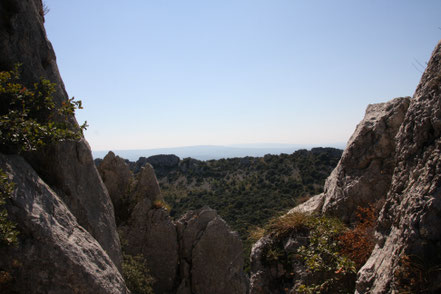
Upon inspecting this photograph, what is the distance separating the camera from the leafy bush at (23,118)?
5.76 m

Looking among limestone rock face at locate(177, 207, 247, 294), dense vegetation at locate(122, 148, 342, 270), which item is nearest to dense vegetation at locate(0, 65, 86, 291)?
limestone rock face at locate(177, 207, 247, 294)

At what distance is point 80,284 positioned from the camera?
5.57m

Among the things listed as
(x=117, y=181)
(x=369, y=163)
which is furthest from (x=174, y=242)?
(x=369, y=163)

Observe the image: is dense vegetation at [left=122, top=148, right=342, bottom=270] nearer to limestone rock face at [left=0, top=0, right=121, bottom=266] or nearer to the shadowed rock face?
limestone rock face at [left=0, top=0, right=121, bottom=266]

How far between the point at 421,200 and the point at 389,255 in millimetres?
912

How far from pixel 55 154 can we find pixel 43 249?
10.2ft

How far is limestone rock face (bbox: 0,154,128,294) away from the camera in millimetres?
5059

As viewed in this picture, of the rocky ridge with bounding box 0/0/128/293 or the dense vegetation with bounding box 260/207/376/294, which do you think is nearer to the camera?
the rocky ridge with bounding box 0/0/128/293

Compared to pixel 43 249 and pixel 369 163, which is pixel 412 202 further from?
pixel 43 249

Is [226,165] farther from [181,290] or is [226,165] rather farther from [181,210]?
[181,290]

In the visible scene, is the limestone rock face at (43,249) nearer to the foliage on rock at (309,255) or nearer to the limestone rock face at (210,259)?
the foliage on rock at (309,255)

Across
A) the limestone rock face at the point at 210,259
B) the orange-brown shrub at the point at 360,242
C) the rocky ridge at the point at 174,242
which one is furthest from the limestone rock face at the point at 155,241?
the orange-brown shrub at the point at 360,242

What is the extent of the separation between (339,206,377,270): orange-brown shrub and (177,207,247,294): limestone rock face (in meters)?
10.4

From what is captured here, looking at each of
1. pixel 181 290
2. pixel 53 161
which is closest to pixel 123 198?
pixel 181 290
